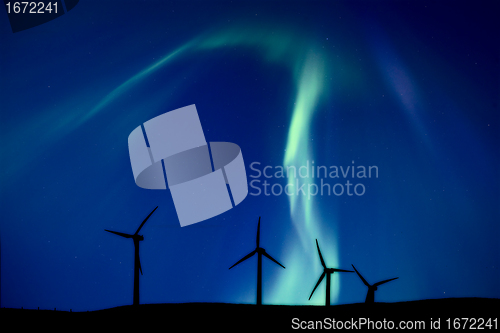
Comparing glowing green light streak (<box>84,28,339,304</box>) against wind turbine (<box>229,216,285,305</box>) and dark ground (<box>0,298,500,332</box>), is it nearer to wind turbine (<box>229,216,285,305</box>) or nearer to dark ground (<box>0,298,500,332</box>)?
wind turbine (<box>229,216,285,305</box>)

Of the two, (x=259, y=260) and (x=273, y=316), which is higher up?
(x=259, y=260)

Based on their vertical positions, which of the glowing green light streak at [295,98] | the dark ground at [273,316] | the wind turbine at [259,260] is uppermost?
the glowing green light streak at [295,98]

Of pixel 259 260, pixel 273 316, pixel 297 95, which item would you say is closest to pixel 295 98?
pixel 297 95

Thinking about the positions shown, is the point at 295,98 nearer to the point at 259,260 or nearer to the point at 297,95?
the point at 297,95

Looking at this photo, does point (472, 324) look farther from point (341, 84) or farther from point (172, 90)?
point (172, 90)

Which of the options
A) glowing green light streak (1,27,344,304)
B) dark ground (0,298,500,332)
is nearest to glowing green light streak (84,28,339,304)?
glowing green light streak (1,27,344,304)

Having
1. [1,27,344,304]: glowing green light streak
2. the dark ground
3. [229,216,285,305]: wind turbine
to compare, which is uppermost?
[1,27,344,304]: glowing green light streak

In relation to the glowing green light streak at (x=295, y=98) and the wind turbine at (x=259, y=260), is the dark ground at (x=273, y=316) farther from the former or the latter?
the glowing green light streak at (x=295, y=98)

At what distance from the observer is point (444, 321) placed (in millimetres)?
7426

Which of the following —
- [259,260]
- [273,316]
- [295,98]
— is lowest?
[273,316]

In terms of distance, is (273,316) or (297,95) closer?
(273,316)

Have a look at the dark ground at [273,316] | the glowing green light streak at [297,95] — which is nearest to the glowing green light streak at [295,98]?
the glowing green light streak at [297,95]

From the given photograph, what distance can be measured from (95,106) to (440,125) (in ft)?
28.9

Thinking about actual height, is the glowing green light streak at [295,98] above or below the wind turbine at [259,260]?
above
